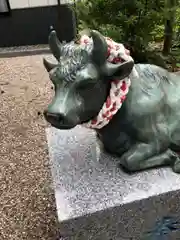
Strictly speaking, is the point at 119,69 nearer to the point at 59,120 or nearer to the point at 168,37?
the point at 59,120

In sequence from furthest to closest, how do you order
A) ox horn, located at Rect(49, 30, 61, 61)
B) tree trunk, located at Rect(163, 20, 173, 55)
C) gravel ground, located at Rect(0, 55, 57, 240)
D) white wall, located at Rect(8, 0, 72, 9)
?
white wall, located at Rect(8, 0, 72, 9) → tree trunk, located at Rect(163, 20, 173, 55) → gravel ground, located at Rect(0, 55, 57, 240) → ox horn, located at Rect(49, 30, 61, 61)

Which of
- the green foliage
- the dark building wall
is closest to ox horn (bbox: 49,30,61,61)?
the green foliage

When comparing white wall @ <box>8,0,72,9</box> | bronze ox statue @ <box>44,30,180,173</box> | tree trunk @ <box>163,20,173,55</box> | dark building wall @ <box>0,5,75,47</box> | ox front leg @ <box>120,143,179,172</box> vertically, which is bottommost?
dark building wall @ <box>0,5,75,47</box>

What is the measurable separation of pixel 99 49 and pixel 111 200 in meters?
0.58

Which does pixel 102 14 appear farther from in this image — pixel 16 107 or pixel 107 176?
pixel 107 176

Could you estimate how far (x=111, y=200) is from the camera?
138 centimetres

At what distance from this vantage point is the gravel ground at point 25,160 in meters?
2.04

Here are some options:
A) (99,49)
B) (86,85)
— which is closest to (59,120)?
(86,85)

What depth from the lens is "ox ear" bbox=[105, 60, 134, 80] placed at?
1253mm

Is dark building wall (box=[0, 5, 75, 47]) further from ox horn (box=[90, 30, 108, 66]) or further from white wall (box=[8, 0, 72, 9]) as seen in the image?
ox horn (box=[90, 30, 108, 66])

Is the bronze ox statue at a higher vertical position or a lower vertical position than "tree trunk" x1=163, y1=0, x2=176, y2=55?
higher

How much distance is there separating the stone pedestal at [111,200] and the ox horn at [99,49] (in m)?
0.51

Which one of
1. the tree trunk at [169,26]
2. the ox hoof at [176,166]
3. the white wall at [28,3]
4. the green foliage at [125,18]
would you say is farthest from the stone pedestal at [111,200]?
the white wall at [28,3]

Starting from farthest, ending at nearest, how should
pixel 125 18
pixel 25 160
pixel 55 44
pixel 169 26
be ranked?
pixel 169 26, pixel 125 18, pixel 25 160, pixel 55 44
